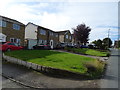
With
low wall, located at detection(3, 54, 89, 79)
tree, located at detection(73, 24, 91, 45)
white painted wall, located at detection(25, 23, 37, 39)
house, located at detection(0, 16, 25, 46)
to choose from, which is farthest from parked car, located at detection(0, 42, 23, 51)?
tree, located at detection(73, 24, 91, 45)

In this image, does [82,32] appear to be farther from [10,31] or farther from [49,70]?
[49,70]

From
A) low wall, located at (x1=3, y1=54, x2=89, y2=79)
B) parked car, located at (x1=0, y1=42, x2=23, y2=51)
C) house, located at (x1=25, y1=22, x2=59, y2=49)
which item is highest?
house, located at (x1=25, y1=22, x2=59, y2=49)

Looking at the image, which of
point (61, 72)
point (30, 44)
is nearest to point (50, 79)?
point (61, 72)

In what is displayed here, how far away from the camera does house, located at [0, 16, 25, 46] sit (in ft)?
62.0

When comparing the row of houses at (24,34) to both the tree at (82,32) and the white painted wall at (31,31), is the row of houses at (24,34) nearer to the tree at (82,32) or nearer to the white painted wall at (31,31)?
the white painted wall at (31,31)

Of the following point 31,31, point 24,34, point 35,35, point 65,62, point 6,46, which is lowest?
point 65,62

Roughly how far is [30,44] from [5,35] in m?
8.29

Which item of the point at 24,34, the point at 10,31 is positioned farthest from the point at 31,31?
the point at 10,31

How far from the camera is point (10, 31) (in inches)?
810

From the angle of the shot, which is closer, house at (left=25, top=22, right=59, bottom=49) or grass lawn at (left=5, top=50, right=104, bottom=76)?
grass lawn at (left=5, top=50, right=104, bottom=76)

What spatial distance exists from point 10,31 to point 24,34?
13.0ft

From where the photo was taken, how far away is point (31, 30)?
2905 centimetres

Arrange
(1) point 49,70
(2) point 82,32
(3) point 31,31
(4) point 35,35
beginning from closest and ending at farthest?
(1) point 49,70, (4) point 35,35, (3) point 31,31, (2) point 82,32

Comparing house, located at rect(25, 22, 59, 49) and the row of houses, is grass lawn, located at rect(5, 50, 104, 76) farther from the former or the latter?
house, located at rect(25, 22, 59, 49)
